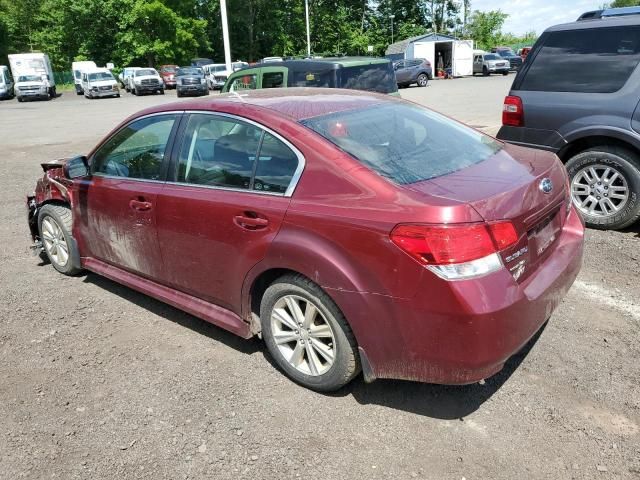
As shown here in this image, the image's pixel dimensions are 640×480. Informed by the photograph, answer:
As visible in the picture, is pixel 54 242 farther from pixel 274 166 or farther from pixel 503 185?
pixel 503 185

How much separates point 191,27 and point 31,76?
16.2m

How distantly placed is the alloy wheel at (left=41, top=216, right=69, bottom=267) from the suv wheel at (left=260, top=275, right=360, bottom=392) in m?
2.52

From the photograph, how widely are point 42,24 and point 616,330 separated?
62.9 meters

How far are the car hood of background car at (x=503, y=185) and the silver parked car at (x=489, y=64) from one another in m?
41.3

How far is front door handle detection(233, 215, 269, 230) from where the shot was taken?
303 cm

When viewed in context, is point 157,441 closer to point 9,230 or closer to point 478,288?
point 478,288

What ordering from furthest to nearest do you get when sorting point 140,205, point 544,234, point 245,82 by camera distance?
1. point 245,82
2. point 140,205
3. point 544,234

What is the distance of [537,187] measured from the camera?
2920 millimetres

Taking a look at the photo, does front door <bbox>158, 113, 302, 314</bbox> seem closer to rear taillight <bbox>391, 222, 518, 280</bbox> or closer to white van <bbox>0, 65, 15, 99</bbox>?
rear taillight <bbox>391, 222, 518, 280</bbox>

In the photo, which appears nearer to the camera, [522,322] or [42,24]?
[522,322]

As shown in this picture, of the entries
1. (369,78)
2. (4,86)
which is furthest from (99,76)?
(369,78)

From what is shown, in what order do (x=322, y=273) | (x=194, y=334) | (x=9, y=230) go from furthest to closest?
(x=9, y=230) → (x=194, y=334) → (x=322, y=273)

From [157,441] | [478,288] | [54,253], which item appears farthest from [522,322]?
[54,253]

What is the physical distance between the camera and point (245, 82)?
9766mm
